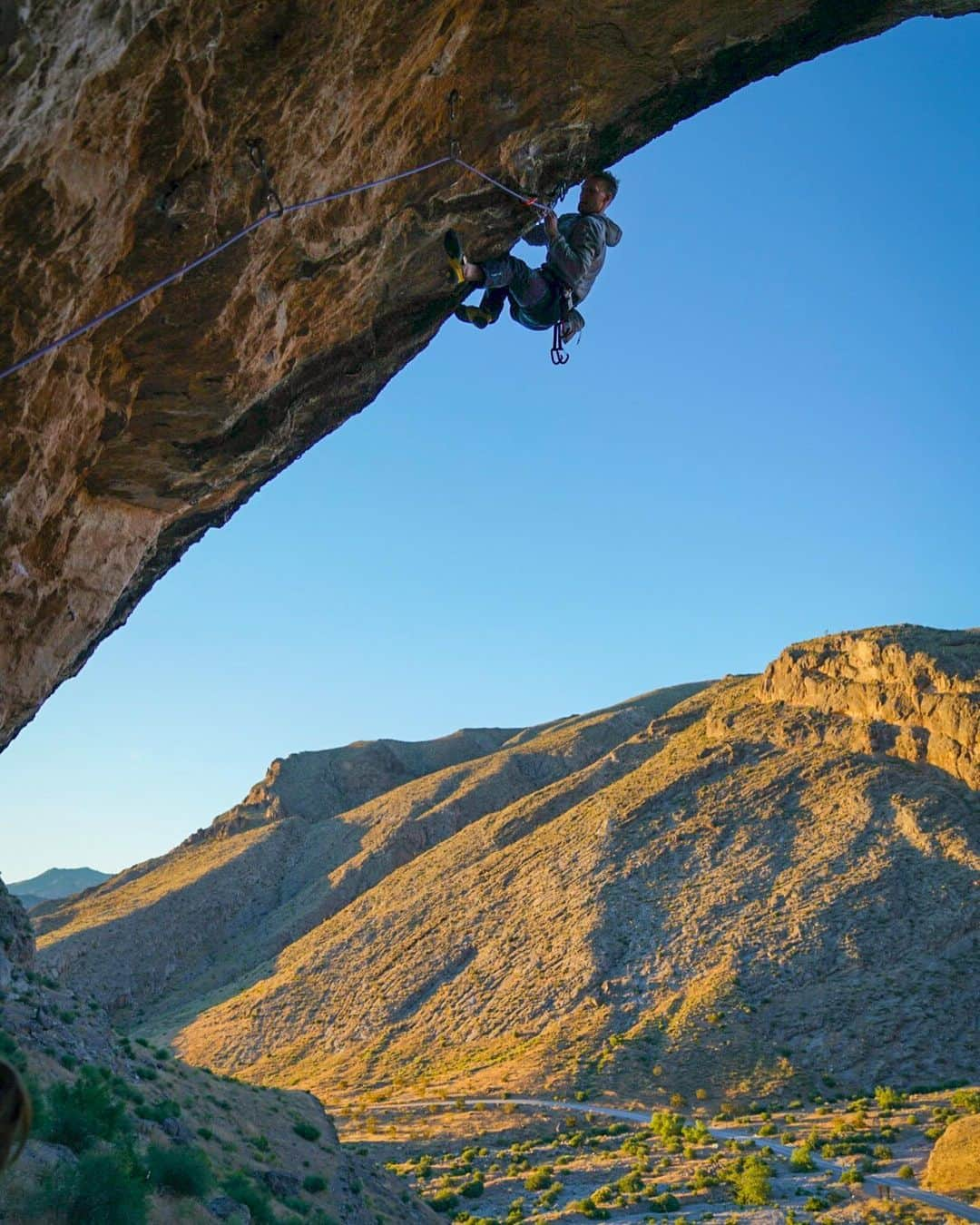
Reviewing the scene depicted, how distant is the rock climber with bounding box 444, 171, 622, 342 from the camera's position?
857cm

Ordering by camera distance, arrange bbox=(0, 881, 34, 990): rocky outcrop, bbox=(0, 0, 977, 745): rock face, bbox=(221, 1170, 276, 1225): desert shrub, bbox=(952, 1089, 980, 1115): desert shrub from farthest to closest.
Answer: bbox=(952, 1089, 980, 1115): desert shrub
bbox=(0, 881, 34, 990): rocky outcrop
bbox=(221, 1170, 276, 1225): desert shrub
bbox=(0, 0, 977, 745): rock face

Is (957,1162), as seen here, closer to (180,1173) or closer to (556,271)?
(180,1173)

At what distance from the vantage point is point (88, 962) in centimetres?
5759

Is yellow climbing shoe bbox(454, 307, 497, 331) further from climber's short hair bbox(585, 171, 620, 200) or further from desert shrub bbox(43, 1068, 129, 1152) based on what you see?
desert shrub bbox(43, 1068, 129, 1152)

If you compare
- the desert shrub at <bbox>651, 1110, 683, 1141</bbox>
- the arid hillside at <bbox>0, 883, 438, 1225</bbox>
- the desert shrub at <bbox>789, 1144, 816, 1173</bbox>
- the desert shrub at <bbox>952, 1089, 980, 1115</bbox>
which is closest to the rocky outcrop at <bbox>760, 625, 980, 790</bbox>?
the desert shrub at <bbox>952, 1089, 980, 1115</bbox>

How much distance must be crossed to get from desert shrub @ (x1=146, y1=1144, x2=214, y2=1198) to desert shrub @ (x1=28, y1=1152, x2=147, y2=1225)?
2.13m

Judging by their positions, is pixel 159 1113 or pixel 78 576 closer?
pixel 78 576

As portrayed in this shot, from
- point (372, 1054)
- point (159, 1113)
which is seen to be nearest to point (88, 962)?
point (372, 1054)

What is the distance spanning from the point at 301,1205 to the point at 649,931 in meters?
28.5

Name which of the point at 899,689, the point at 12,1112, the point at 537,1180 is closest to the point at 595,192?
the point at 12,1112

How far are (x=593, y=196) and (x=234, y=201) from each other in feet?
12.0

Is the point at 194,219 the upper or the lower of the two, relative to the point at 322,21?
lower

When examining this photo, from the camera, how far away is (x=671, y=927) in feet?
129

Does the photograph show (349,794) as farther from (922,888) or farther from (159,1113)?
(159,1113)
